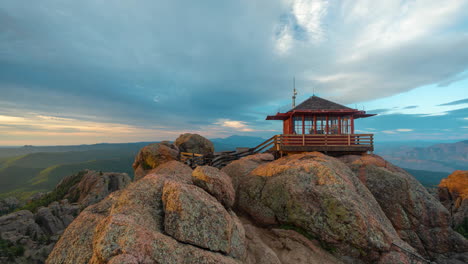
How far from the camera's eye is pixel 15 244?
34.2m

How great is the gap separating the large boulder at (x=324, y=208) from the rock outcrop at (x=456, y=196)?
2296cm

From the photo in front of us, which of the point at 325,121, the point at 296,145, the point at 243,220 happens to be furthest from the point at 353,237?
the point at 325,121

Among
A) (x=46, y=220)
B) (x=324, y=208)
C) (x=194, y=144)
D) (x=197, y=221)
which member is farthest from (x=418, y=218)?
(x=46, y=220)

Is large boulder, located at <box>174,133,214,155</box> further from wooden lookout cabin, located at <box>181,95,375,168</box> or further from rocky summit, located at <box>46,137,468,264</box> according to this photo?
rocky summit, located at <box>46,137,468,264</box>

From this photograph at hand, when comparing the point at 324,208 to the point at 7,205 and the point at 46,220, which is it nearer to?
→ the point at 46,220

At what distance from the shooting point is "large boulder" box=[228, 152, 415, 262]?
28.1ft

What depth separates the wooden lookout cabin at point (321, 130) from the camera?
21844mm

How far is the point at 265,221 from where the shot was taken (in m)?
10.5

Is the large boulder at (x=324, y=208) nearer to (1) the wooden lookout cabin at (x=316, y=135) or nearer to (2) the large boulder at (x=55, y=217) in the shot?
(1) the wooden lookout cabin at (x=316, y=135)

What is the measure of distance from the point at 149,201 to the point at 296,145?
62.6ft

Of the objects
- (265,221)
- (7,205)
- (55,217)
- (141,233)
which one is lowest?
(7,205)

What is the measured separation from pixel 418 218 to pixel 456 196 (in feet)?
82.1

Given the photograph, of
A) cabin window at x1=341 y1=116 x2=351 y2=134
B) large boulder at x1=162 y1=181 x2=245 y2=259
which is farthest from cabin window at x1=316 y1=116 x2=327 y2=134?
large boulder at x1=162 y1=181 x2=245 y2=259

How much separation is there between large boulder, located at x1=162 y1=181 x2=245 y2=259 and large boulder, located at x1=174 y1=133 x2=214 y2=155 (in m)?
27.2
